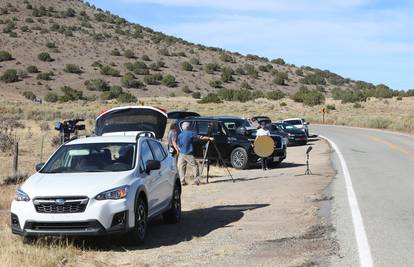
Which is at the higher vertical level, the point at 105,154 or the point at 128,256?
the point at 105,154

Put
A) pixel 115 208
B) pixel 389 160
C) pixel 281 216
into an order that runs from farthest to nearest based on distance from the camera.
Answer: pixel 389 160 < pixel 281 216 < pixel 115 208

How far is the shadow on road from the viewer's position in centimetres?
954

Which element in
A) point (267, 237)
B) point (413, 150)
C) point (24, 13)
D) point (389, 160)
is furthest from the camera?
point (24, 13)

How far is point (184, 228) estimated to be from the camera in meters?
11.2

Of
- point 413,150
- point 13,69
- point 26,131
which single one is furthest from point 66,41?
point 413,150

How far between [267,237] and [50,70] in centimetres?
7484

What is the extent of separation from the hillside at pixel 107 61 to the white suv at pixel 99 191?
6222cm

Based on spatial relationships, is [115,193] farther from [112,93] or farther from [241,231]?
[112,93]

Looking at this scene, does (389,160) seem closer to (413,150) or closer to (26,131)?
(413,150)

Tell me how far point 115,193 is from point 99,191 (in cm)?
25

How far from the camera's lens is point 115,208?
8.80 meters

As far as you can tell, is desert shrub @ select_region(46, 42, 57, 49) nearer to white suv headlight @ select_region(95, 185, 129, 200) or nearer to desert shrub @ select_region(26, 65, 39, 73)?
desert shrub @ select_region(26, 65, 39, 73)

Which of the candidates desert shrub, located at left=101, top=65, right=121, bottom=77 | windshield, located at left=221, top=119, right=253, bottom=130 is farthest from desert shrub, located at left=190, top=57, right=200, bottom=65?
windshield, located at left=221, top=119, right=253, bottom=130

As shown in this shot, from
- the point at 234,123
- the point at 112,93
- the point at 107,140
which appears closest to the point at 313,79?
the point at 112,93
